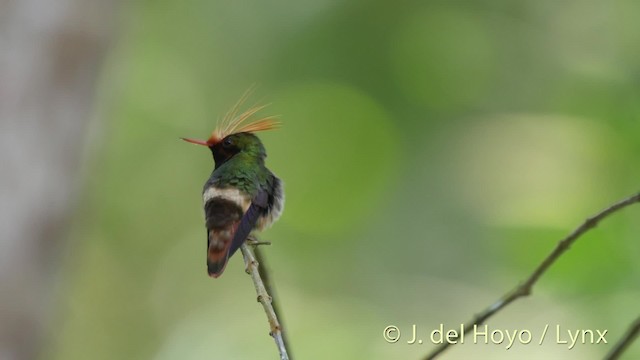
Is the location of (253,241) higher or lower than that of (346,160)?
higher

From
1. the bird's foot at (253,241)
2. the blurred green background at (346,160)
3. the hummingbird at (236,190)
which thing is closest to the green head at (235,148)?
the hummingbird at (236,190)

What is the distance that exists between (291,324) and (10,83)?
4.51 m

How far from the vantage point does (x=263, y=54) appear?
31.2ft

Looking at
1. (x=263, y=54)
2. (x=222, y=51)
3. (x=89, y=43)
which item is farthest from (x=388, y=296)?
(x=89, y=43)

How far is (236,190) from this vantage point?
1.86 m

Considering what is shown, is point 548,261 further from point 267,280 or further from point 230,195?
point 230,195

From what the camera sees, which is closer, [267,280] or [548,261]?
[548,261]

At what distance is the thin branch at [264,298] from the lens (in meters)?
1.51

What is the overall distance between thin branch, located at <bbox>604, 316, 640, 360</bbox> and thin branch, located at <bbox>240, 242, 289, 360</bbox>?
45 cm

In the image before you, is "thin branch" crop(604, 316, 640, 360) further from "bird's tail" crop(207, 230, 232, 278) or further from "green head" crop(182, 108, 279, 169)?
"green head" crop(182, 108, 279, 169)

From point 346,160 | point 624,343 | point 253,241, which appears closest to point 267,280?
point 253,241

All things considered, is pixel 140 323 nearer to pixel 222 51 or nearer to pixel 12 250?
pixel 222 51

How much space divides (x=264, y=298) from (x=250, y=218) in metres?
0.25

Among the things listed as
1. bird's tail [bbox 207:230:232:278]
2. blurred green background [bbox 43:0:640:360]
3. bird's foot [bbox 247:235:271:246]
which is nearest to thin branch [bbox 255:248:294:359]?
bird's foot [bbox 247:235:271:246]
